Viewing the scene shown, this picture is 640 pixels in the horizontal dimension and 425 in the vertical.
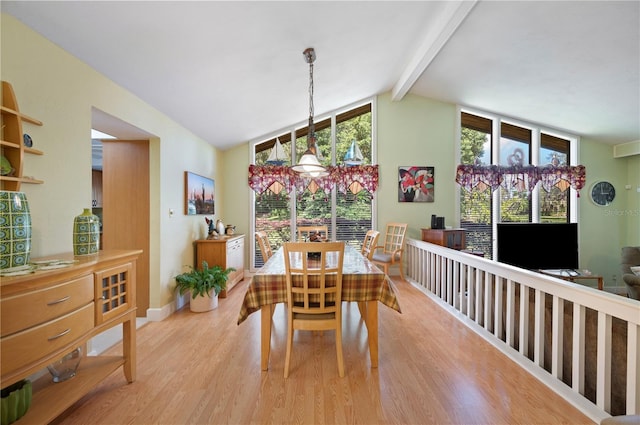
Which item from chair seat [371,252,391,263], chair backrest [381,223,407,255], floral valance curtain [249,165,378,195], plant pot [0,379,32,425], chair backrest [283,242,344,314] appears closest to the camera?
plant pot [0,379,32,425]

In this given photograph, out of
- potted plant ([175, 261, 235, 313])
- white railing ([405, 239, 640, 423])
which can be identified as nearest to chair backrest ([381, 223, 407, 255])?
white railing ([405, 239, 640, 423])

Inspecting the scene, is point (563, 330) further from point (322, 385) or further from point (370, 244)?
point (370, 244)

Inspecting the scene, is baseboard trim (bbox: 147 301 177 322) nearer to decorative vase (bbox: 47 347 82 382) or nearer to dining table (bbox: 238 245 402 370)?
decorative vase (bbox: 47 347 82 382)

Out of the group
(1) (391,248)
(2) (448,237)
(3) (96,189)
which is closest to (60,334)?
(1) (391,248)

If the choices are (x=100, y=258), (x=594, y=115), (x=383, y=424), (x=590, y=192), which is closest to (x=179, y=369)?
(x=100, y=258)

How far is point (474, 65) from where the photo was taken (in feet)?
12.8

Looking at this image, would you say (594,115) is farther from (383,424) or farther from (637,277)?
(383,424)

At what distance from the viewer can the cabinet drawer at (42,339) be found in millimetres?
1216

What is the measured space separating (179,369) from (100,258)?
1.08m

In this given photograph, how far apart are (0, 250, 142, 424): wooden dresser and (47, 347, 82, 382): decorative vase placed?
43 millimetres

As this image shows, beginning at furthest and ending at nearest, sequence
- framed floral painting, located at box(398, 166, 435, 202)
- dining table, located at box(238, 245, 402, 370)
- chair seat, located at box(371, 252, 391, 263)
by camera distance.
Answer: framed floral painting, located at box(398, 166, 435, 202)
chair seat, located at box(371, 252, 391, 263)
dining table, located at box(238, 245, 402, 370)

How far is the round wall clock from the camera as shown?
529cm

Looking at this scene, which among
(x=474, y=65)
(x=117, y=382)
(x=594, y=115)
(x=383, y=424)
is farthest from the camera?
(x=594, y=115)

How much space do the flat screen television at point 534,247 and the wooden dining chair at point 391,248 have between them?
151 cm
